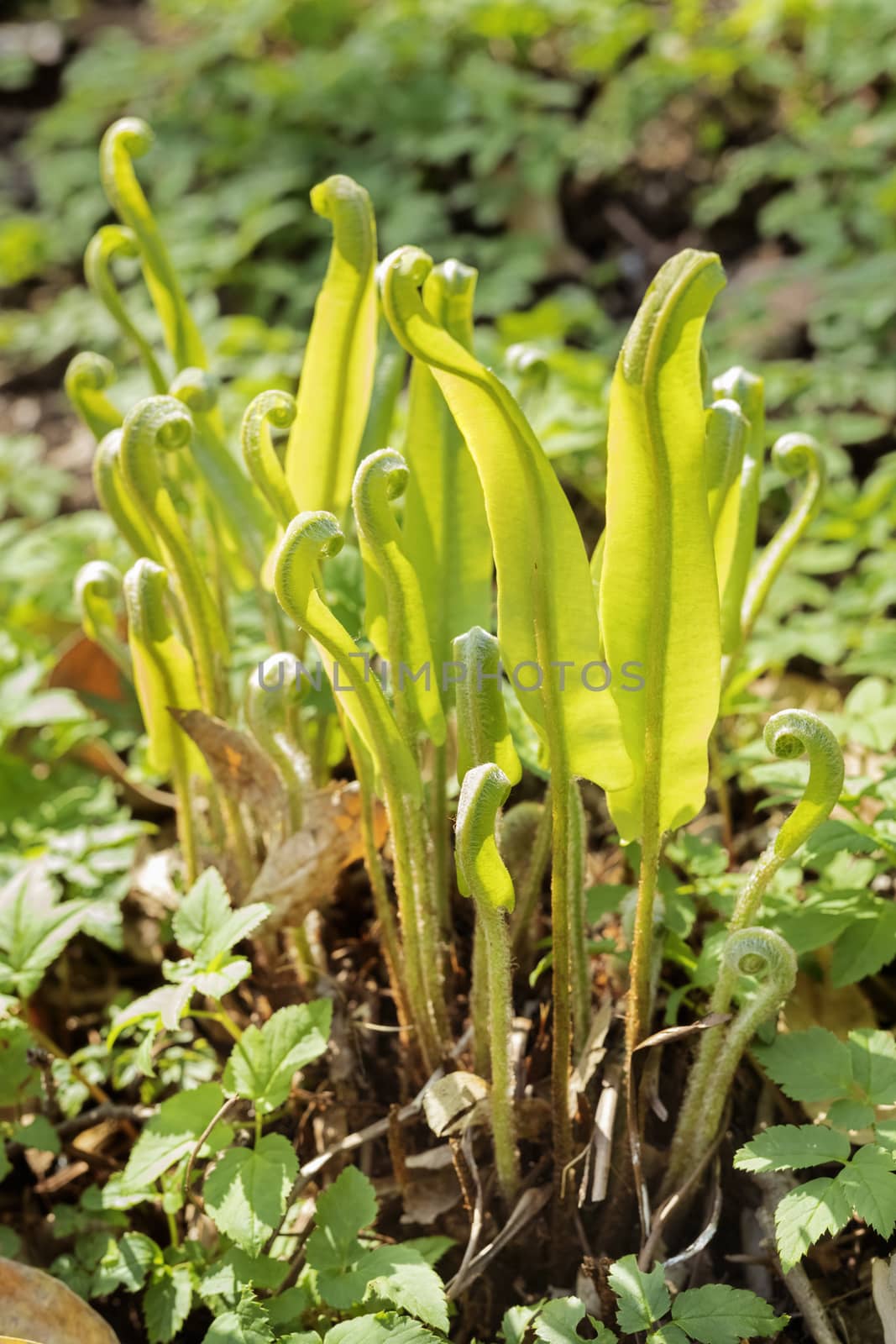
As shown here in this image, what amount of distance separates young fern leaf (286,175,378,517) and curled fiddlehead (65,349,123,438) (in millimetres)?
262

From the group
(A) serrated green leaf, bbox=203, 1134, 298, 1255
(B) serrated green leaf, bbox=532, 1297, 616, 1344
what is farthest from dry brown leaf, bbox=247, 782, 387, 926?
(B) serrated green leaf, bbox=532, 1297, 616, 1344

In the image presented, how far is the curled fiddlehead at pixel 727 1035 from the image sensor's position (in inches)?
35.9

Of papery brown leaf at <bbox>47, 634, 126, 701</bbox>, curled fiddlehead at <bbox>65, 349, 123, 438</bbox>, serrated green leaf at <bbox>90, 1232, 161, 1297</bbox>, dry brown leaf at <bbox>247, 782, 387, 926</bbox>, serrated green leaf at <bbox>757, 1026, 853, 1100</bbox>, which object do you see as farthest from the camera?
papery brown leaf at <bbox>47, 634, 126, 701</bbox>

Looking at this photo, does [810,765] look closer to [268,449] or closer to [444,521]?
[444,521]

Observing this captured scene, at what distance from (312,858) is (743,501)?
582 millimetres

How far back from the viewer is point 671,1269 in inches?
42.1

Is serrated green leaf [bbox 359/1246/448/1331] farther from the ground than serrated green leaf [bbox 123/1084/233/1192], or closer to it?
closer to it

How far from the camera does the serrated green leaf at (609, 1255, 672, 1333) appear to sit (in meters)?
0.89

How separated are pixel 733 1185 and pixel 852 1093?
23 cm

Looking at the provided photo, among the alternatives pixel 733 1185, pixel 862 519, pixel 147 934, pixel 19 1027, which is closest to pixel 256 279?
pixel 862 519

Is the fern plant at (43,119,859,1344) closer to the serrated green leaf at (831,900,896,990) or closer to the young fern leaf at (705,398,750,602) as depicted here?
the young fern leaf at (705,398,750,602)

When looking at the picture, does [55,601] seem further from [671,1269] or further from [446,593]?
[671,1269]

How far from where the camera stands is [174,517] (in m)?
1.14

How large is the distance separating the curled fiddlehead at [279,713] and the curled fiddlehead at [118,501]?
207 mm
